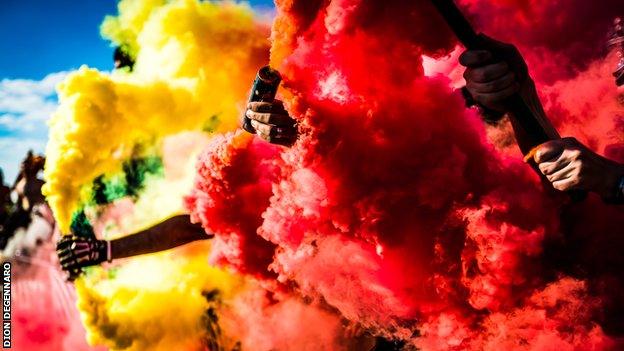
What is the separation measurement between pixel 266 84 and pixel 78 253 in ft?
8.78

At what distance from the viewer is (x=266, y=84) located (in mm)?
2158

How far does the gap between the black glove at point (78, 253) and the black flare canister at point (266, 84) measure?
249 cm

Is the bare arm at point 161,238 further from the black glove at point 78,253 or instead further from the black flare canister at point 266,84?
the black flare canister at point 266,84

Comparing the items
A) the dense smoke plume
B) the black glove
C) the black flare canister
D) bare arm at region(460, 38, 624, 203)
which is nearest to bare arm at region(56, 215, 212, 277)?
the black glove

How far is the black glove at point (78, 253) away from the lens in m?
3.60

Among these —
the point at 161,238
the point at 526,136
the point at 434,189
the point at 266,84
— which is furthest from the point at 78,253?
the point at 526,136

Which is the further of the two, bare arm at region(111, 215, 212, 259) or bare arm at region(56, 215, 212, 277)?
bare arm at region(111, 215, 212, 259)

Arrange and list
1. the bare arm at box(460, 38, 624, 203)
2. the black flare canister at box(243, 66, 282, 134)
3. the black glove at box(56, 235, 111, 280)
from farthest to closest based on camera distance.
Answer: the black glove at box(56, 235, 111, 280) < the black flare canister at box(243, 66, 282, 134) < the bare arm at box(460, 38, 624, 203)

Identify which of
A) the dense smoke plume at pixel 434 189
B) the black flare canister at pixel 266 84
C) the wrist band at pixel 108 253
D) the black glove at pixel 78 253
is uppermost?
the black flare canister at pixel 266 84

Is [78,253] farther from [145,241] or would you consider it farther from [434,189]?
[434,189]

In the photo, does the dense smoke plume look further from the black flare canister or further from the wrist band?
the wrist band

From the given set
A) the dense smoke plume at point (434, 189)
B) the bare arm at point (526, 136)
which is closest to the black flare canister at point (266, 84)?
the dense smoke plume at point (434, 189)

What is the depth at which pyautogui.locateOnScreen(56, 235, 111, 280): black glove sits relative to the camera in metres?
3.60

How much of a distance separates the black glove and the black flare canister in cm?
249
